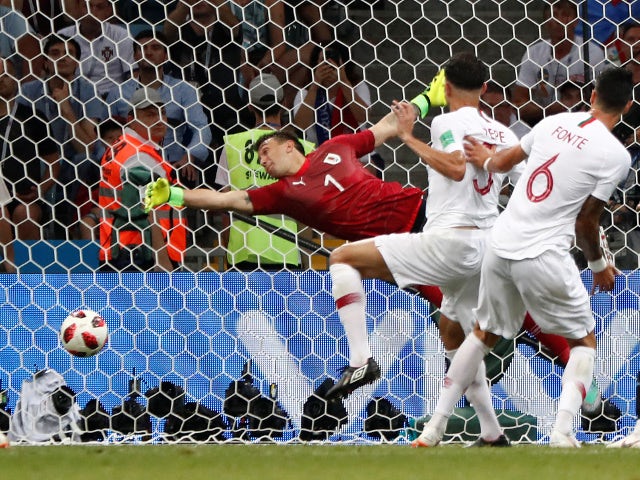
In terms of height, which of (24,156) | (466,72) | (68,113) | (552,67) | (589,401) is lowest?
(589,401)

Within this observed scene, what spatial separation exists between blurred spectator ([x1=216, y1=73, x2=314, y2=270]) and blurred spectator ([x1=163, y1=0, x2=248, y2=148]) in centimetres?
15

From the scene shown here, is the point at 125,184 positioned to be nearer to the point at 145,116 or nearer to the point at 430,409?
the point at 145,116

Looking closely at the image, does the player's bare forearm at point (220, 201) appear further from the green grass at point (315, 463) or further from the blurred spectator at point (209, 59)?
the blurred spectator at point (209, 59)

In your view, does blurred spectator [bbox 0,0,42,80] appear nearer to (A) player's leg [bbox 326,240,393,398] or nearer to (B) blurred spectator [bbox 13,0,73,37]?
(B) blurred spectator [bbox 13,0,73,37]

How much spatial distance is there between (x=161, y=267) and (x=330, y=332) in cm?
110

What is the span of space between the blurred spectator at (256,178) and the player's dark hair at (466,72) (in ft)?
5.83

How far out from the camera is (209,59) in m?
9.52

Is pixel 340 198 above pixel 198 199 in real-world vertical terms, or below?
above

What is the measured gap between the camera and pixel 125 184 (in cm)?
855

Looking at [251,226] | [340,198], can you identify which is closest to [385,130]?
[340,198]

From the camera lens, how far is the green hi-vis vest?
856cm

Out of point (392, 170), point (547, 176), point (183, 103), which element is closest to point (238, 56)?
point (183, 103)

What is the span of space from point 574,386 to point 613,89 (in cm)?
138

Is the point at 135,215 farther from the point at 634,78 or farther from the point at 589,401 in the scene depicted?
the point at 634,78
